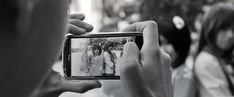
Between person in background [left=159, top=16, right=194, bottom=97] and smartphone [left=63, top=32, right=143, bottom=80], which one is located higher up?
smartphone [left=63, top=32, right=143, bottom=80]

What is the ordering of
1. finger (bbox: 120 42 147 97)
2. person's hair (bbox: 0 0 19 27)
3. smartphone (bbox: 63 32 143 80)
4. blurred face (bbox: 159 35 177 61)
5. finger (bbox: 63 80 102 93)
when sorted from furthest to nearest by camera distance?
blurred face (bbox: 159 35 177 61) → smartphone (bbox: 63 32 143 80) → finger (bbox: 63 80 102 93) → finger (bbox: 120 42 147 97) → person's hair (bbox: 0 0 19 27)

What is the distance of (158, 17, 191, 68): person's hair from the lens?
3294 millimetres

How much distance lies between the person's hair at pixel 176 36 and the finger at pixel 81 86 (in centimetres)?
215

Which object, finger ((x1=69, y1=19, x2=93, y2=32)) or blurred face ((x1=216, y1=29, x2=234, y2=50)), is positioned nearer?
finger ((x1=69, y1=19, x2=93, y2=32))

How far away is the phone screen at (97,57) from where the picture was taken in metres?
1.28

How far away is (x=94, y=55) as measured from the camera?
1297 mm

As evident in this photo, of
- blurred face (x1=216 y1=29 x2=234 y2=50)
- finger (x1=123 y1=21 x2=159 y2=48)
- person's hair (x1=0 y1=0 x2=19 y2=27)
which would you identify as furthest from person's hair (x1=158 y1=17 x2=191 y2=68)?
person's hair (x1=0 y1=0 x2=19 y2=27)

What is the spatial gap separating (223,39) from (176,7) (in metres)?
2.76

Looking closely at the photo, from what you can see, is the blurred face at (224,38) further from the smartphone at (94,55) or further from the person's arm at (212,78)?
the smartphone at (94,55)

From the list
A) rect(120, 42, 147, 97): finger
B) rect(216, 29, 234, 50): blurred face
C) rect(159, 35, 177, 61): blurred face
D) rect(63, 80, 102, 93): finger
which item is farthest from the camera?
rect(159, 35, 177, 61): blurred face

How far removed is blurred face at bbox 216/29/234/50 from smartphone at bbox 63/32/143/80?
6.66 feet

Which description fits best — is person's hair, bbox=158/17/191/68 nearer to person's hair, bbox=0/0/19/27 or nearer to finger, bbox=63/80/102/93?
finger, bbox=63/80/102/93

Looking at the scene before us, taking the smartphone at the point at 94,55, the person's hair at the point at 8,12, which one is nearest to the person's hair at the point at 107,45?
the smartphone at the point at 94,55

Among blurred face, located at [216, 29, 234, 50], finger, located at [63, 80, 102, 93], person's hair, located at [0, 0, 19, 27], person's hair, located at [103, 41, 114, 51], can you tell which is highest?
person's hair, located at [0, 0, 19, 27]
